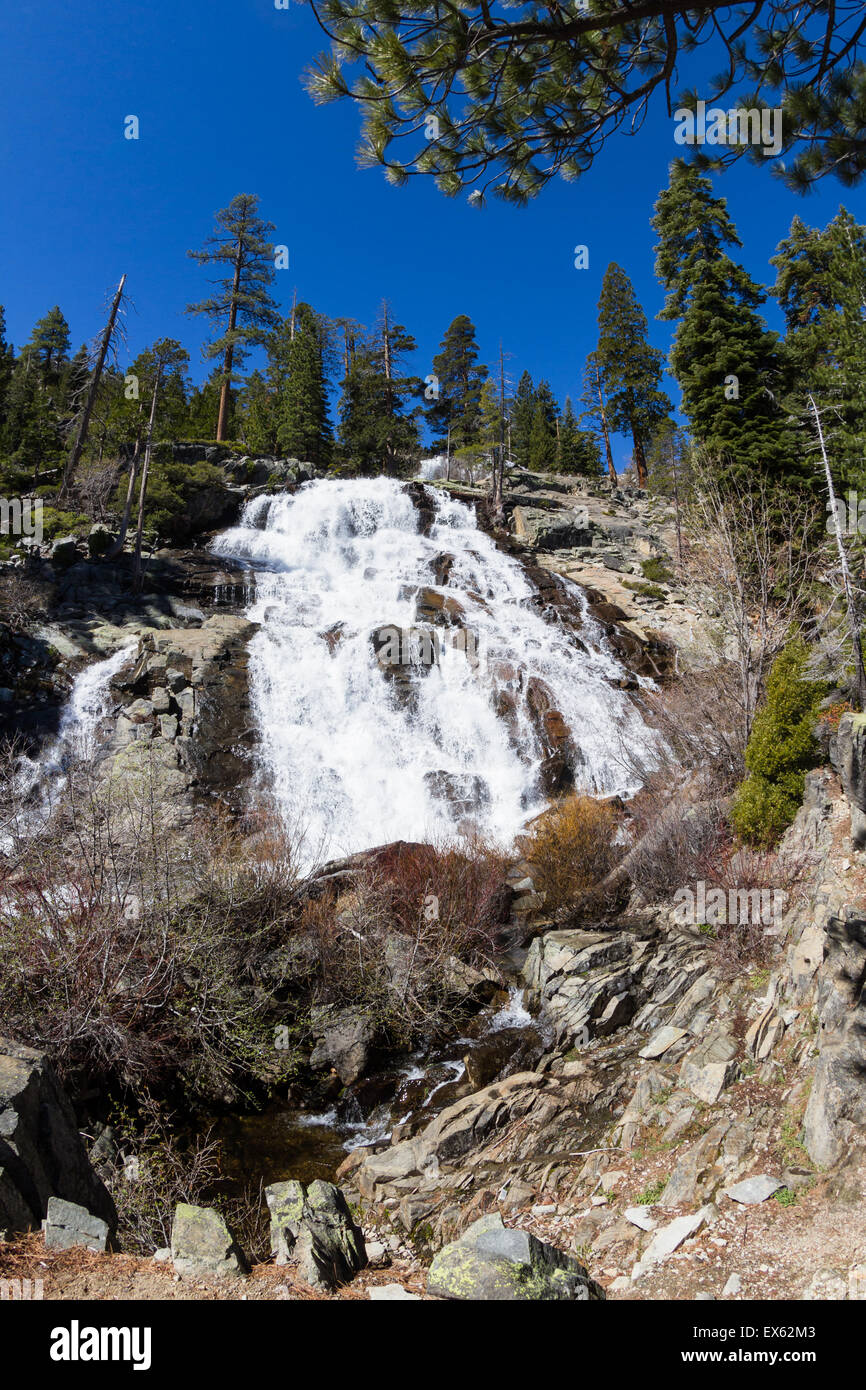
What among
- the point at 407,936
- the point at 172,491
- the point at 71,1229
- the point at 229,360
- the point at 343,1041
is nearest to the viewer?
the point at 71,1229

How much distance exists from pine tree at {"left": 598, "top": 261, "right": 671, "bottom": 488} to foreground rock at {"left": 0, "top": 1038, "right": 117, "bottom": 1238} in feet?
170

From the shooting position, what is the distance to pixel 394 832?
1714 centimetres

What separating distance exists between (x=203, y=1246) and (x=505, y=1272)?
7.58ft

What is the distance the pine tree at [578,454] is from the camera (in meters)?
59.4

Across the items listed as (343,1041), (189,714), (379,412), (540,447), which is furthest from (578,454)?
(343,1041)

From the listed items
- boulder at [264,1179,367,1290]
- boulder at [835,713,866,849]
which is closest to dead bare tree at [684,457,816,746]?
boulder at [835,713,866,849]

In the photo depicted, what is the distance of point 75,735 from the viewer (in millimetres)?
18250

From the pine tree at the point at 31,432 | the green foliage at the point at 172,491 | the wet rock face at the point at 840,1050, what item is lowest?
the wet rock face at the point at 840,1050

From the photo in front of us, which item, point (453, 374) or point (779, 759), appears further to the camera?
point (453, 374)

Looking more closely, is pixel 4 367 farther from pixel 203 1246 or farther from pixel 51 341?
pixel 203 1246

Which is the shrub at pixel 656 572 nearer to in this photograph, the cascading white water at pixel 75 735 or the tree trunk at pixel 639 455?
the tree trunk at pixel 639 455

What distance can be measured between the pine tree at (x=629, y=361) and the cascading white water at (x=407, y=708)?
2774cm

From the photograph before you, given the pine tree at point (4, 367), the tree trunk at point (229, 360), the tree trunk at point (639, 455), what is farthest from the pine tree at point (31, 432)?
the tree trunk at point (639, 455)
